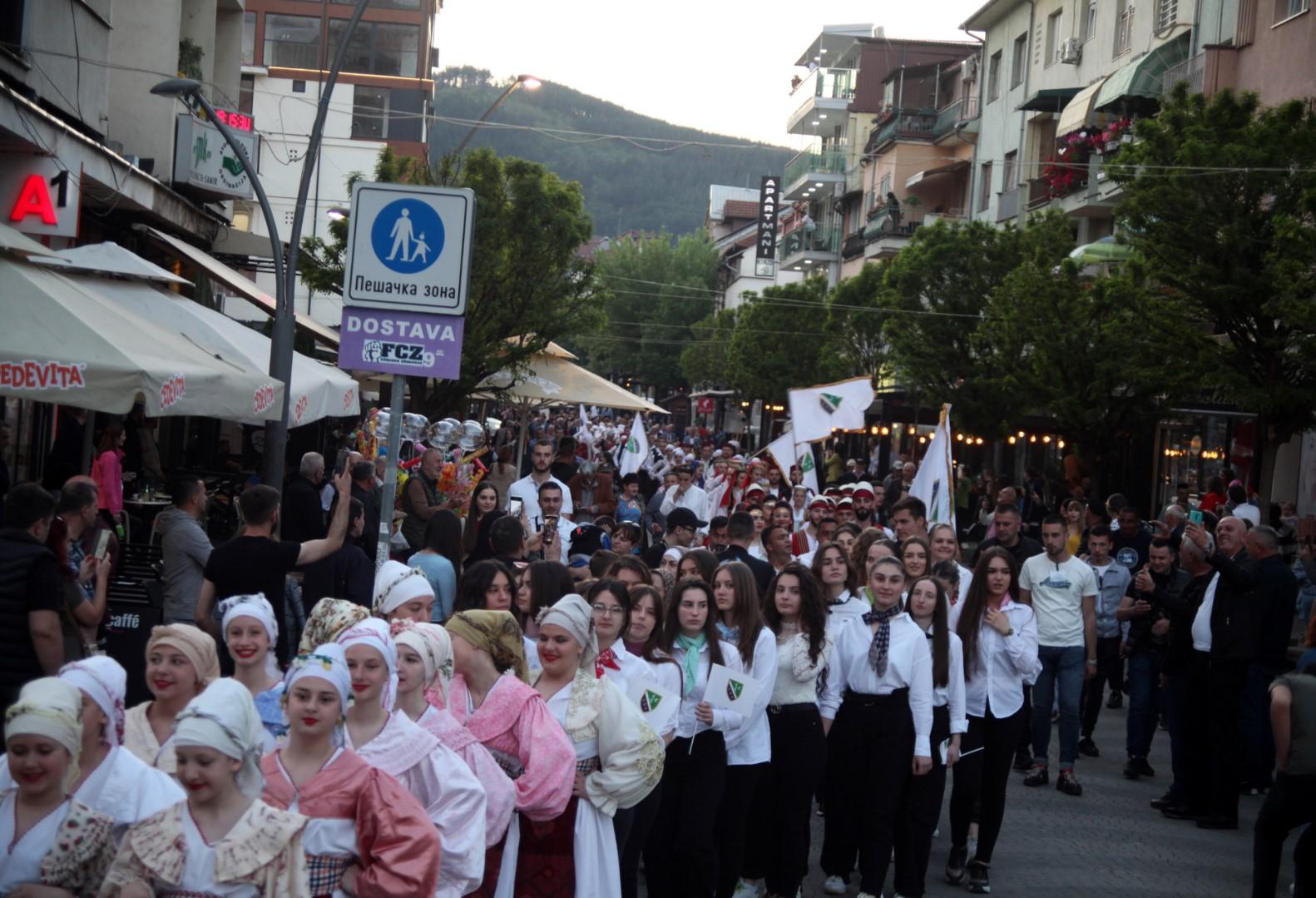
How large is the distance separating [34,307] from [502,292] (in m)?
18.0

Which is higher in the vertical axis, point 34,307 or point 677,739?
point 34,307

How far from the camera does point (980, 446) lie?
46031 mm

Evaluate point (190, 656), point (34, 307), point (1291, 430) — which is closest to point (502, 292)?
point (1291, 430)

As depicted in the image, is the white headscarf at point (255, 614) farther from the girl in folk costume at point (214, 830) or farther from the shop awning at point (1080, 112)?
the shop awning at point (1080, 112)

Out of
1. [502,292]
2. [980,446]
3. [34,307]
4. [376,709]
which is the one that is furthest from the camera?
[980,446]

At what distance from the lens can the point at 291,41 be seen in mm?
61250

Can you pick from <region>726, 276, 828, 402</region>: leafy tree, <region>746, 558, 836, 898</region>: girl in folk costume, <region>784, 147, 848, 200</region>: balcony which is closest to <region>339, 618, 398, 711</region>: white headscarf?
<region>746, 558, 836, 898</region>: girl in folk costume

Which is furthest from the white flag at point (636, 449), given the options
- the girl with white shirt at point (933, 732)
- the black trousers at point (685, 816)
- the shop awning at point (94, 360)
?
the black trousers at point (685, 816)

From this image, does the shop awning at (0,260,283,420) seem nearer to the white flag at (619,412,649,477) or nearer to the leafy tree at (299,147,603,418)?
the leafy tree at (299,147,603,418)

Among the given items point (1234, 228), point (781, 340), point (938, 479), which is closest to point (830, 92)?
point (781, 340)

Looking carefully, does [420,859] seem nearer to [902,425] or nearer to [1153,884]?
[1153,884]

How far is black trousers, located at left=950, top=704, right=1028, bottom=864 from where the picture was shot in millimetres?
9047

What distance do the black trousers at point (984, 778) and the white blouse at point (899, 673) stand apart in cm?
71

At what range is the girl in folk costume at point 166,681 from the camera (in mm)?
5035
